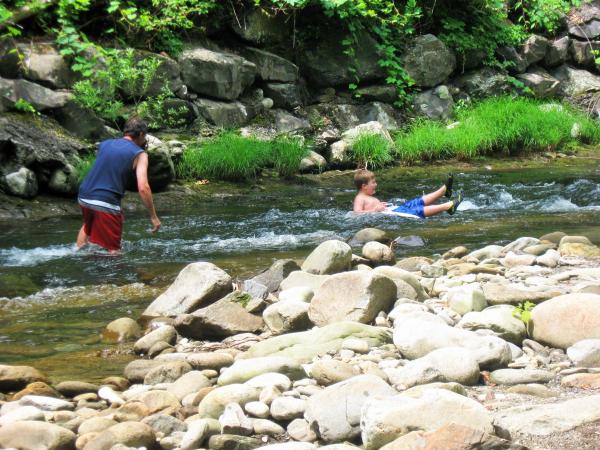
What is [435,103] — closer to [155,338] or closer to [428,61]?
[428,61]

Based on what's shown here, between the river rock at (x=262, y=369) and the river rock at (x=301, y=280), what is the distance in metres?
1.75

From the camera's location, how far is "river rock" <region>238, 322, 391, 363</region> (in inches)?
165

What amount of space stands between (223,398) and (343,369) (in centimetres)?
60

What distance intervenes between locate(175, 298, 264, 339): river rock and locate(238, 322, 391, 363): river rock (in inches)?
22.0

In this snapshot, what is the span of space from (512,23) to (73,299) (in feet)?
47.1

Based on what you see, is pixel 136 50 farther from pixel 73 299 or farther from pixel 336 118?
pixel 73 299

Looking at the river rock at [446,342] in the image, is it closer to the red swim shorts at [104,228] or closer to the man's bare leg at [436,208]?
the red swim shorts at [104,228]

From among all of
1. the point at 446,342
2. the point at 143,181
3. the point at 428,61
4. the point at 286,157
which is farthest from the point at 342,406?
the point at 428,61

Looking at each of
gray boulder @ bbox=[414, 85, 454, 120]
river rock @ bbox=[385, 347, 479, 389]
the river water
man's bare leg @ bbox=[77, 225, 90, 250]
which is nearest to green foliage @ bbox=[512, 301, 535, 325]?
river rock @ bbox=[385, 347, 479, 389]

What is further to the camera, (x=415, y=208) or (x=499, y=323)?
(x=415, y=208)

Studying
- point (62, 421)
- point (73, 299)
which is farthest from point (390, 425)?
point (73, 299)

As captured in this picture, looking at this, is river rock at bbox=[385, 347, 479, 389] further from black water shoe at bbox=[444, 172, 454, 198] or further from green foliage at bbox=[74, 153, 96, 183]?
green foliage at bbox=[74, 153, 96, 183]

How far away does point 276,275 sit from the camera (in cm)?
606

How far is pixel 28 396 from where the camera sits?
3680mm
